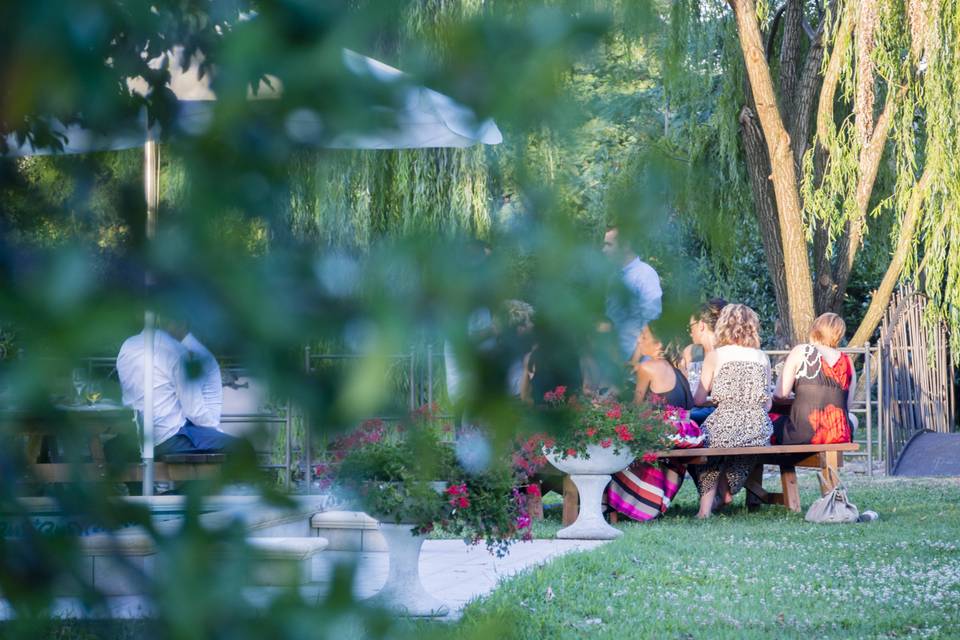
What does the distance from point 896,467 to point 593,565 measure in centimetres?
866

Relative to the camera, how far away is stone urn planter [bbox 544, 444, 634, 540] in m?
8.83

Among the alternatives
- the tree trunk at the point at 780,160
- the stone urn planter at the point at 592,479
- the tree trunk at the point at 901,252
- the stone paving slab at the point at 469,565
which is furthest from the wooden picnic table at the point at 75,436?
the tree trunk at the point at 780,160

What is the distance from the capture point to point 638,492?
9.78 meters

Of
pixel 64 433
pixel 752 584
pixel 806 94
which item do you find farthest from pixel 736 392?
pixel 64 433

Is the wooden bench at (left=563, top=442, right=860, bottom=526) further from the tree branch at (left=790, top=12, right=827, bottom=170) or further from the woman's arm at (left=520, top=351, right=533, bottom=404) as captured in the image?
the woman's arm at (left=520, top=351, right=533, bottom=404)

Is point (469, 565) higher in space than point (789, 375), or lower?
lower

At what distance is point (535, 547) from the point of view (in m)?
8.40

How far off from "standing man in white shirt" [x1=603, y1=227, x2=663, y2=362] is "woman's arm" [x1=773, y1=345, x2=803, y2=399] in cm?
978

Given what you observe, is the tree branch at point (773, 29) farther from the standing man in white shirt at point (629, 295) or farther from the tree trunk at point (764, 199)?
the standing man in white shirt at point (629, 295)

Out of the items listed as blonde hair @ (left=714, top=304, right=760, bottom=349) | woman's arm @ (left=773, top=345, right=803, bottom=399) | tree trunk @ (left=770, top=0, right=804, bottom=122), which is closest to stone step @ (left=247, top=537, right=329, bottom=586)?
blonde hair @ (left=714, top=304, right=760, bottom=349)

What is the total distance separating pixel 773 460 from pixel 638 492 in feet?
4.58

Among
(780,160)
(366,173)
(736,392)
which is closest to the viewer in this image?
(366,173)

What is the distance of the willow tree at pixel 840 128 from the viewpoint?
13.6m

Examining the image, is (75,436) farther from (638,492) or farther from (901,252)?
(901,252)
